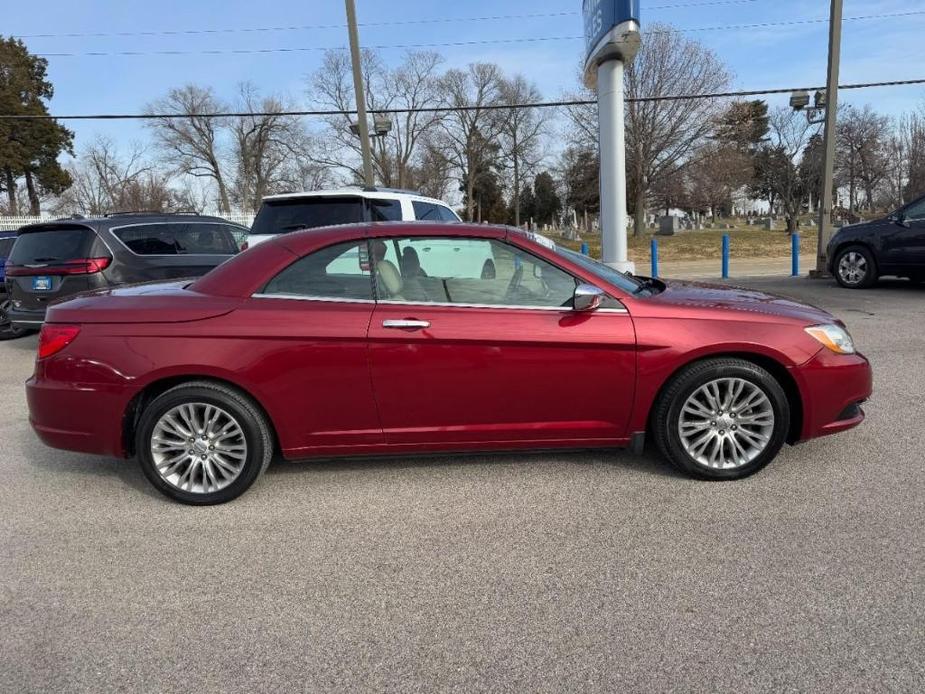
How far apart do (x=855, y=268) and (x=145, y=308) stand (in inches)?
455

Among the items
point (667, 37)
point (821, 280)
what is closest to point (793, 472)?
point (821, 280)

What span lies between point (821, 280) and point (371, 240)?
485 inches

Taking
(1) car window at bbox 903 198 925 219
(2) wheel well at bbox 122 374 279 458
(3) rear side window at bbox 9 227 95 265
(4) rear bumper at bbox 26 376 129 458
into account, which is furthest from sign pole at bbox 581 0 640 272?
(4) rear bumper at bbox 26 376 129 458

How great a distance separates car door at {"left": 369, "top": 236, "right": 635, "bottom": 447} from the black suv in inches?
209

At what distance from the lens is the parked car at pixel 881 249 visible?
32.6ft

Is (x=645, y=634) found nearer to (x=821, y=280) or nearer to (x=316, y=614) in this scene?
(x=316, y=614)

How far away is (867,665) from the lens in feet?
7.05

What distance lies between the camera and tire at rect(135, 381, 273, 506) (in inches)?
138

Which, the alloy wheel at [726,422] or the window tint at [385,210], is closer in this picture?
the alloy wheel at [726,422]

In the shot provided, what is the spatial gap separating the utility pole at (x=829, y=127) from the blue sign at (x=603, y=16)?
18.2ft

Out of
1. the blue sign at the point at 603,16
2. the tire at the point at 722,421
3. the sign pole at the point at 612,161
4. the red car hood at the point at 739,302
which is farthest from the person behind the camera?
the sign pole at the point at 612,161

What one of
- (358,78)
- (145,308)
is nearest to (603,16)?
(358,78)

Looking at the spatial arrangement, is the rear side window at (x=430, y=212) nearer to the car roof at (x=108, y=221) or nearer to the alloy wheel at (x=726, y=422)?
the car roof at (x=108, y=221)

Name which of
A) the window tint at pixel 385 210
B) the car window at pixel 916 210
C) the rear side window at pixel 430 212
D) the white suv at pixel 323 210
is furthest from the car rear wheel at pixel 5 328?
the car window at pixel 916 210
